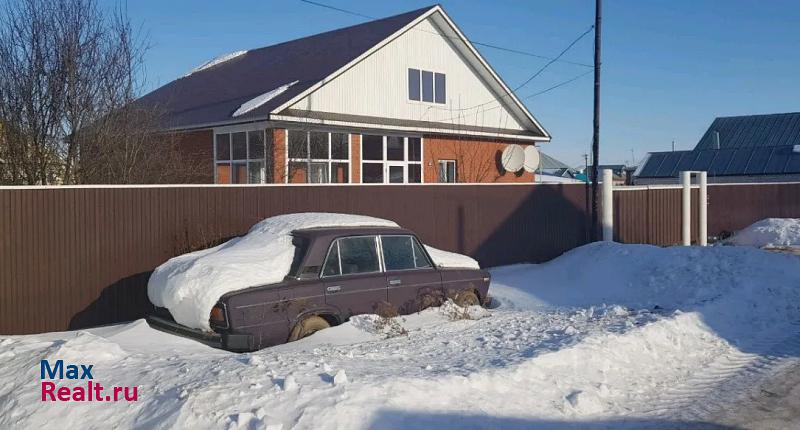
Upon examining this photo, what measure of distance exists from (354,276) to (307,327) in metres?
0.89

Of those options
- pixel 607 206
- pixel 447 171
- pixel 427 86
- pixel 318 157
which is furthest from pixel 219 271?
pixel 447 171

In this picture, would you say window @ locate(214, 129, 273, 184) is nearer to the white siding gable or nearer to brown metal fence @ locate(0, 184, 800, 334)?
the white siding gable

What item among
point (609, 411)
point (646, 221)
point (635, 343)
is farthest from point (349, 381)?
point (646, 221)

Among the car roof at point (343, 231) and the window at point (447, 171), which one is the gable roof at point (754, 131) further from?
the car roof at point (343, 231)

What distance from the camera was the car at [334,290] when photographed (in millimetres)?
7594

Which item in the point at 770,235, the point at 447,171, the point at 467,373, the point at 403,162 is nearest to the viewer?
the point at 467,373

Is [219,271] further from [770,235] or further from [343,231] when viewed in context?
[770,235]

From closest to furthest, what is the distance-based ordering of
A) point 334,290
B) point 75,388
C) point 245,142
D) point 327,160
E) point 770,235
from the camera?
point 75,388 < point 334,290 < point 245,142 < point 327,160 < point 770,235

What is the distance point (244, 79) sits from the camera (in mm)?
24844

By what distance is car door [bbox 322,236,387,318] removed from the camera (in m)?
8.41

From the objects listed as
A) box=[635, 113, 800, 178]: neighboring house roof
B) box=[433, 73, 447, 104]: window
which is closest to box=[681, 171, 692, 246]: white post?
box=[433, 73, 447, 104]: window

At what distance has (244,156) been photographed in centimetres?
2053

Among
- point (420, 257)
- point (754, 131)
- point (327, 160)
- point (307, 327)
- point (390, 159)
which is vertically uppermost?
point (754, 131)

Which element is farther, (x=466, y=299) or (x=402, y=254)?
(x=466, y=299)
